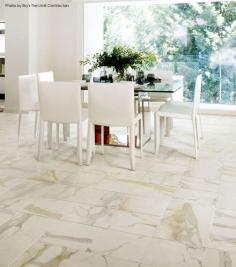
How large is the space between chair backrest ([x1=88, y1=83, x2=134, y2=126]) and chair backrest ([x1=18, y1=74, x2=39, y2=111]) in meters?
1.30

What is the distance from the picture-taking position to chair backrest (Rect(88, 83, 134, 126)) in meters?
3.63

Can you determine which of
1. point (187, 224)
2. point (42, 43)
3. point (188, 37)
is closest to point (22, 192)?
point (187, 224)

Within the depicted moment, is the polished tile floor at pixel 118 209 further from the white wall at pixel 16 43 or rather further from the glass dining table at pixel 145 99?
the white wall at pixel 16 43

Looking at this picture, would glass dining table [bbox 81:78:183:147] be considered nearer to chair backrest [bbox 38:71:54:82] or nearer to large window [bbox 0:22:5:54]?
chair backrest [bbox 38:71:54:82]

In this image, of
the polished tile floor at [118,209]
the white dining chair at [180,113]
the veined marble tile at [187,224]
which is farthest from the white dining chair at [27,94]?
the veined marble tile at [187,224]

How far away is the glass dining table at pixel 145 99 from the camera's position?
4.13 metres

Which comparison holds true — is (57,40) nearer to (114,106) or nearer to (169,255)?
(114,106)

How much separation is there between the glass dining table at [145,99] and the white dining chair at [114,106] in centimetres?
51

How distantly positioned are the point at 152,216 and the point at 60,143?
2.39 meters

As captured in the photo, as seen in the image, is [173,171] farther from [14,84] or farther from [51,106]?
[14,84]

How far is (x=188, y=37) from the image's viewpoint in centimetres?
717

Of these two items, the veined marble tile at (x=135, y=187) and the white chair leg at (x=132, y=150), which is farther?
the white chair leg at (x=132, y=150)

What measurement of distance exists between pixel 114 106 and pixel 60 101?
0.58 m

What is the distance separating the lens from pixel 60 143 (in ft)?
15.8
